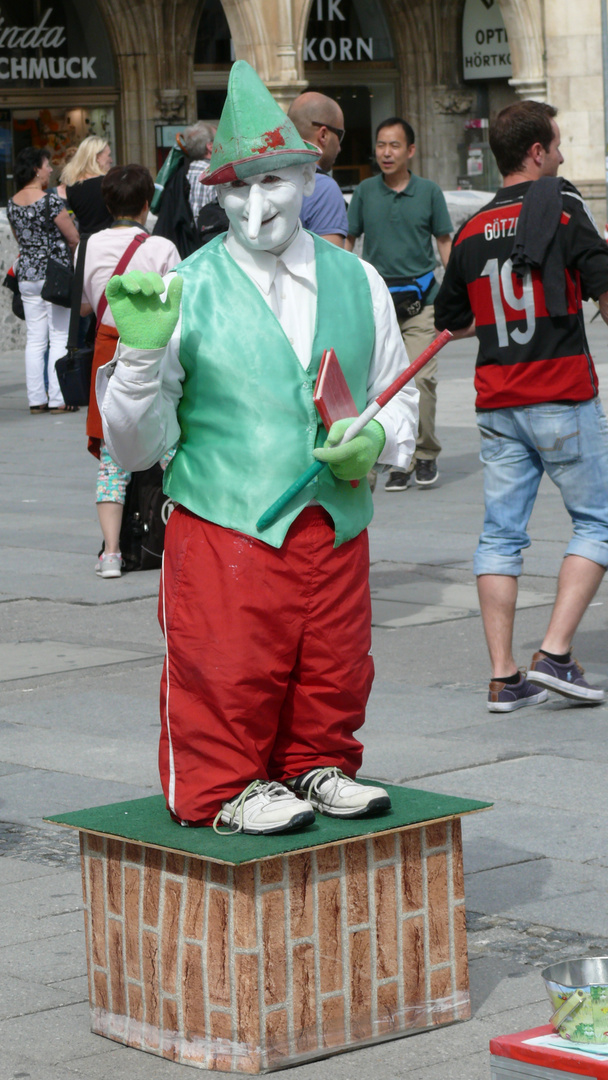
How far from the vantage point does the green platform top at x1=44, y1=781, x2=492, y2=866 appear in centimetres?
318

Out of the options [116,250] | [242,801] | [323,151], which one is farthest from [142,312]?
[116,250]

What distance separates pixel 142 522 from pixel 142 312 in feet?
16.3

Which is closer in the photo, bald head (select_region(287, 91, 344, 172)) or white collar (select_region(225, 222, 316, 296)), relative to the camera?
white collar (select_region(225, 222, 316, 296))

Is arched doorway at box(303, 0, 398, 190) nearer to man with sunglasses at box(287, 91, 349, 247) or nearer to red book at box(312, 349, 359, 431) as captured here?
man with sunglasses at box(287, 91, 349, 247)

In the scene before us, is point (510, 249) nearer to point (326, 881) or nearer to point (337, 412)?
point (337, 412)

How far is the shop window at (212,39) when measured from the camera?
27.0 m

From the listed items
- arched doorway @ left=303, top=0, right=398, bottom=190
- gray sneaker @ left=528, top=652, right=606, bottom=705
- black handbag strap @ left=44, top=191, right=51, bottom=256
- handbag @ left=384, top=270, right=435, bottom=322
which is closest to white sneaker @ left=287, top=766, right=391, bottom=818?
gray sneaker @ left=528, top=652, right=606, bottom=705

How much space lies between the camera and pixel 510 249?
562cm

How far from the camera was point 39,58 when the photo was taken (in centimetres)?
2598

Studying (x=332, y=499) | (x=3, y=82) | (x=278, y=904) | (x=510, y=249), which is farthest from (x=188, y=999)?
(x=3, y=82)

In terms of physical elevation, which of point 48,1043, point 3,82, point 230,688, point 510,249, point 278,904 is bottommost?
point 48,1043

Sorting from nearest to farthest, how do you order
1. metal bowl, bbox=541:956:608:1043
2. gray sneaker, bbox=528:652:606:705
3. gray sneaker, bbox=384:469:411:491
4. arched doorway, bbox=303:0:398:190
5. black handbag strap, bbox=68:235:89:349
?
metal bowl, bbox=541:956:608:1043 < gray sneaker, bbox=528:652:606:705 < black handbag strap, bbox=68:235:89:349 < gray sneaker, bbox=384:469:411:491 < arched doorway, bbox=303:0:398:190

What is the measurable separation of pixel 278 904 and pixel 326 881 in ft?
0.38

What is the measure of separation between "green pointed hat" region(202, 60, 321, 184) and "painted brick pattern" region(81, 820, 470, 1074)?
133 cm
